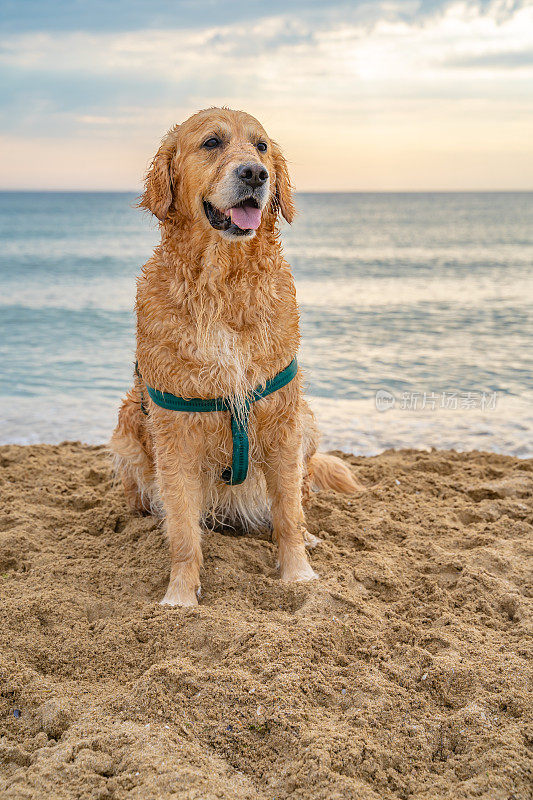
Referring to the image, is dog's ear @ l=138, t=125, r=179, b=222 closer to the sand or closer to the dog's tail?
the sand

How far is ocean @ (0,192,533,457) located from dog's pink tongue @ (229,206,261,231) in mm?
384

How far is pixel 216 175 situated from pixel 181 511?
4.97 feet

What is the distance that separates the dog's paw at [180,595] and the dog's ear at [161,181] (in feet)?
5.48

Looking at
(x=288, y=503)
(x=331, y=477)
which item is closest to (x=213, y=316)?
(x=288, y=503)

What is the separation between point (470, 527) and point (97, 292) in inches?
550

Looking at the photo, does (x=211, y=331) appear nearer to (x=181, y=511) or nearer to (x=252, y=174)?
(x=252, y=174)

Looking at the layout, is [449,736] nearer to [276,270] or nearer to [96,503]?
[276,270]

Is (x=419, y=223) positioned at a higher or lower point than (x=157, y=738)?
higher

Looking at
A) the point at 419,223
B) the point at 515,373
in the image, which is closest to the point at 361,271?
the point at 515,373

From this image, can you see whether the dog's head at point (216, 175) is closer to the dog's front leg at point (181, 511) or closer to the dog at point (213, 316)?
the dog at point (213, 316)

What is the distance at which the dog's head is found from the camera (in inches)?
110

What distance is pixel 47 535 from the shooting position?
3.71 m

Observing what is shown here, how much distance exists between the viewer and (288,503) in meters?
3.39

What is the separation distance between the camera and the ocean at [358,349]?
6.23 m
